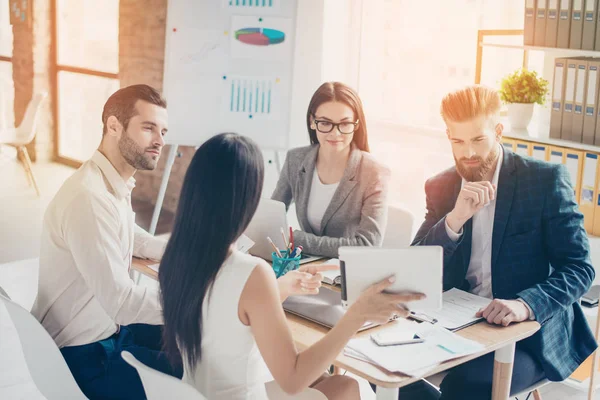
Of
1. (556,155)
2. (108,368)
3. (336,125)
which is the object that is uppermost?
(336,125)

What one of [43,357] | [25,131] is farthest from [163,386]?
[25,131]

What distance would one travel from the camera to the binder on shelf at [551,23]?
3.23m

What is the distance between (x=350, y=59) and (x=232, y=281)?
3.34 m

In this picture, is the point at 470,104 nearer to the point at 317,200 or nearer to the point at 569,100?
the point at 317,200

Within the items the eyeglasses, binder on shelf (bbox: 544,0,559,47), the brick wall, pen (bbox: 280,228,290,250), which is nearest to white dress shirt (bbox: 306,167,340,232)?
the eyeglasses

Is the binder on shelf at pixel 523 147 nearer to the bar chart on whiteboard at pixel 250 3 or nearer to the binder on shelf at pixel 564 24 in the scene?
the binder on shelf at pixel 564 24

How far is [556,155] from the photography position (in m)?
3.19

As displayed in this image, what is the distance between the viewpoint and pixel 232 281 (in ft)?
5.63

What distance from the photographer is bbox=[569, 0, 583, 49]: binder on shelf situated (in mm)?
3125

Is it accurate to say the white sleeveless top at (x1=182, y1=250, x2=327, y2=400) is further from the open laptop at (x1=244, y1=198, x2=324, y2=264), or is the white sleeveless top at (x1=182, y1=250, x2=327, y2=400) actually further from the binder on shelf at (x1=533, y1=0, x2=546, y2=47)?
the binder on shelf at (x1=533, y1=0, x2=546, y2=47)

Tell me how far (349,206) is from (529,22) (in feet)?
4.13

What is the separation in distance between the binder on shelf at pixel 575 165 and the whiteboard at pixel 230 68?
5.32 ft

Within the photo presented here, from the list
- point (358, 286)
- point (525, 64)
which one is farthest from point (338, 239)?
point (525, 64)

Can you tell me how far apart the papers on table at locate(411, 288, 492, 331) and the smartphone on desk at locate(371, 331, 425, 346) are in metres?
0.14
